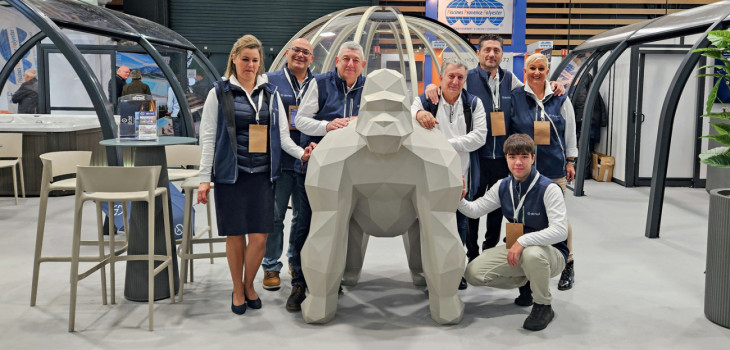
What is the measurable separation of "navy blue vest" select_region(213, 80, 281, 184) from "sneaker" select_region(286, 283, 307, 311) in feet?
2.35

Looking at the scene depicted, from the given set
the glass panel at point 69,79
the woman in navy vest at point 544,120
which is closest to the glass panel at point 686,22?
the woman in navy vest at point 544,120

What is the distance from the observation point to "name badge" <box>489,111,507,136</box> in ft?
14.3

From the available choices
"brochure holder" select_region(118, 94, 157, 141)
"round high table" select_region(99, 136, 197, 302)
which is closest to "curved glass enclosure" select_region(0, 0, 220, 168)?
"brochure holder" select_region(118, 94, 157, 141)

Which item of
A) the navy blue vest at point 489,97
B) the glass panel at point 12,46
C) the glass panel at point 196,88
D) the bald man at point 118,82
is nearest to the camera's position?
the navy blue vest at point 489,97

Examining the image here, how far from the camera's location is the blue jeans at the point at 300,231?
412cm

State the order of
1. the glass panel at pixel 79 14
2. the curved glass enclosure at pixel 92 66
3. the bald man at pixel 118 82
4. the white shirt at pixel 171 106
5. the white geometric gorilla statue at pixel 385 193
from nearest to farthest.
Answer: the white geometric gorilla statue at pixel 385 193
the glass panel at pixel 79 14
the curved glass enclosure at pixel 92 66
the bald man at pixel 118 82
the white shirt at pixel 171 106

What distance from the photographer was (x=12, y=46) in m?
11.1

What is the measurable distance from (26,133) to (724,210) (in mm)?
7794

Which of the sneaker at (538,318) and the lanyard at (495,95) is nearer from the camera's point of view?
the sneaker at (538,318)

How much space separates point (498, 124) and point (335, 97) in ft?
3.72

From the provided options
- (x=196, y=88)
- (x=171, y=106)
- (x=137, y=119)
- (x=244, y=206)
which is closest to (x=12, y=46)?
(x=171, y=106)

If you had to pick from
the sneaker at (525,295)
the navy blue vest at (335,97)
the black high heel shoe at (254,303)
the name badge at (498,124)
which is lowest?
the black high heel shoe at (254,303)

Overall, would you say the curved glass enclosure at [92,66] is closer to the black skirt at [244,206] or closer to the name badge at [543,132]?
the black skirt at [244,206]

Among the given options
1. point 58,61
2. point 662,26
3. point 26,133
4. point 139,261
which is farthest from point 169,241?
point 58,61
